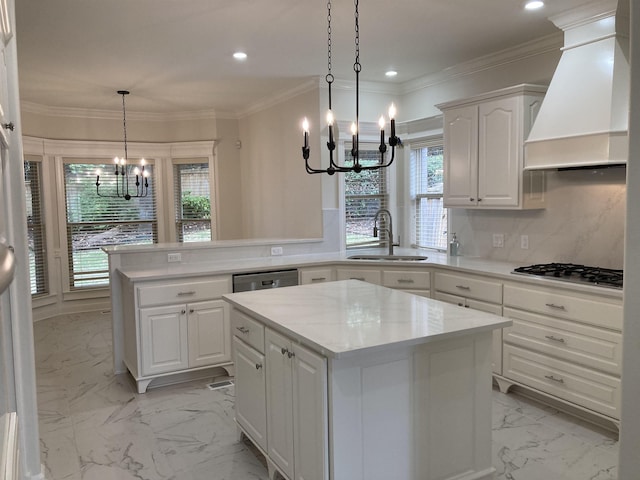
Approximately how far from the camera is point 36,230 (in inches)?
247

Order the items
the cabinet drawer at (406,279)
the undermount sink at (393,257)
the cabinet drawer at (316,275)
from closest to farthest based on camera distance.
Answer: the cabinet drawer at (406,279) < the cabinet drawer at (316,275) < the undermount sink at (393,257)

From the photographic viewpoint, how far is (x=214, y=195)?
6984mm

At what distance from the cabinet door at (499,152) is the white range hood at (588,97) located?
1.13 ft

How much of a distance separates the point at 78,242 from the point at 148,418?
3973 mm

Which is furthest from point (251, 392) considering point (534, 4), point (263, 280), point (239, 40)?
point (534, 4)

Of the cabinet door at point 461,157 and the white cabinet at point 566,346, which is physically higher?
the cabinet door at point 461,157

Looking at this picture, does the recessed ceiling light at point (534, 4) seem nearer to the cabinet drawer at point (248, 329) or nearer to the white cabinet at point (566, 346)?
the white cabinet at point (566, 346)

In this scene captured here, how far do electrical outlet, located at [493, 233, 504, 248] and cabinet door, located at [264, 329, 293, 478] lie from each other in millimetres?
2714

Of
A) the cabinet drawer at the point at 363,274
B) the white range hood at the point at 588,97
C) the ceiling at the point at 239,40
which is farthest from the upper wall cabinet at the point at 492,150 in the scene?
the cabinet drawer at the point at 363,274

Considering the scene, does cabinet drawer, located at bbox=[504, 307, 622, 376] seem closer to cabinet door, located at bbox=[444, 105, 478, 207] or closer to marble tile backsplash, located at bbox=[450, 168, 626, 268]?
marble tile backsplash, located at bbox=[450, 168, 626, 268]

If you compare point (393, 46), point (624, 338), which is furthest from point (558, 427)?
point (393, 46)

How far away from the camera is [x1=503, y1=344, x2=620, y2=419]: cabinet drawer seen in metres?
3.04

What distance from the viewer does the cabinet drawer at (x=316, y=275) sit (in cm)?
454

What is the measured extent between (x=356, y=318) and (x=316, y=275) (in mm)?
2225
